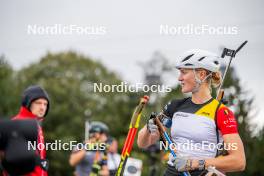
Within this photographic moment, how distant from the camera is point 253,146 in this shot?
1188 inches

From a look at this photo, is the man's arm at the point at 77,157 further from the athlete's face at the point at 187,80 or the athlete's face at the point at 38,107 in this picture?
the athlete's face at the point at 187,80

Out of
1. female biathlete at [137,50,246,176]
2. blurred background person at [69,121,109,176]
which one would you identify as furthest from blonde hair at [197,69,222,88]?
blurred background person at [69,121,109,176]

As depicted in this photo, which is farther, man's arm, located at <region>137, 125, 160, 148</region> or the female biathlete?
man's arm, located at <region>137, 125, 160, 148</region>

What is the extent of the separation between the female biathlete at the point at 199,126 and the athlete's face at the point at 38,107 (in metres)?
1.27

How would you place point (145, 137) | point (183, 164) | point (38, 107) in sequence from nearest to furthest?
point (183, 164) < point (145, 137) < point (38, 107)

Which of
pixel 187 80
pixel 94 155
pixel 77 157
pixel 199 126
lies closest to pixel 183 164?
pixel 199 126

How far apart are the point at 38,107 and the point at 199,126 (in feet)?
6.53

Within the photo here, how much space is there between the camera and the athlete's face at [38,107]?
639 cm

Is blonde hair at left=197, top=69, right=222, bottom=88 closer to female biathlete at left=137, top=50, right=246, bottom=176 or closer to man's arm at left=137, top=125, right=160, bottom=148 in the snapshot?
female biathlete at left=137, top=50, right=246, bottom=176

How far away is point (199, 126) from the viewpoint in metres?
5.55

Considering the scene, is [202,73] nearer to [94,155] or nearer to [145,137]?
[145,137]

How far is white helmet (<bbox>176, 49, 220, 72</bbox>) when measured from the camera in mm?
5840

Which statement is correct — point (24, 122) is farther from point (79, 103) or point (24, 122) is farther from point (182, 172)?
point (79, 103)

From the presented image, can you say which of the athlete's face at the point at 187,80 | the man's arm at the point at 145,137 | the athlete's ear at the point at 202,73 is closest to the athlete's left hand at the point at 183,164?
the man's arm at the point at 145,137
